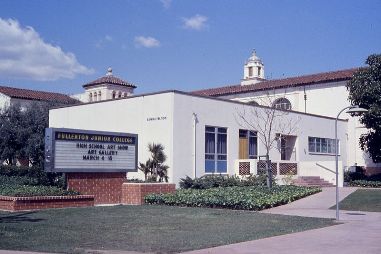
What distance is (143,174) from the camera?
79.5 ft

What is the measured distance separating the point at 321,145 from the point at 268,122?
6623mm

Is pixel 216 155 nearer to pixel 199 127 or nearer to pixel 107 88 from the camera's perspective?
pixel 199 127

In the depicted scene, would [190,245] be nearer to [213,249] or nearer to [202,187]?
[213,249]

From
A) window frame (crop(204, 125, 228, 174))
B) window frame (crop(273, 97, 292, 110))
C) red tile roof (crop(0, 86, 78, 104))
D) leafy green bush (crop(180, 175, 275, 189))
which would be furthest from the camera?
red tile roof (crop(0, 86, 78, 104))

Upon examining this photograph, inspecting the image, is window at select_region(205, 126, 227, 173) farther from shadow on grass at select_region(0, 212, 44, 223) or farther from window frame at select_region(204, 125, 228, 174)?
shadow on grass at select_region(0, 212, 44, 223)

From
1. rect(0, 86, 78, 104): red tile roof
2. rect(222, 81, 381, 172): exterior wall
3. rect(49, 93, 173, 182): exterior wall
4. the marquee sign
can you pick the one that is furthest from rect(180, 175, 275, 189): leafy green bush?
rect(0, 86, 78, 104): red tile roof

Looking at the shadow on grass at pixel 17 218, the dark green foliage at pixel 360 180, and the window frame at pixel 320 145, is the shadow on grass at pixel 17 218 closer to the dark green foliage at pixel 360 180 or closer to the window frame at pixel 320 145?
the window frame at pixel 320 145

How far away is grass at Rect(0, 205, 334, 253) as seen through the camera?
10.1m

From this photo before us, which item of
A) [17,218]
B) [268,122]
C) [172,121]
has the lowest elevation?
[17,218]

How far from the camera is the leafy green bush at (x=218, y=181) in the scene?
22828 mm

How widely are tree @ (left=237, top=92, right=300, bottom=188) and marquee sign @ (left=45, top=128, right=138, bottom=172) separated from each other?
8.41m

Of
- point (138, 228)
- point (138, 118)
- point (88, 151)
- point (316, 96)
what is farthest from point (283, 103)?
point (138, 228)

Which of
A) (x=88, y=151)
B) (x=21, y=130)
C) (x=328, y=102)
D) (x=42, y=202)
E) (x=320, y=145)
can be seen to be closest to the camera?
(x=42, y=202)

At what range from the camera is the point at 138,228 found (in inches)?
504
